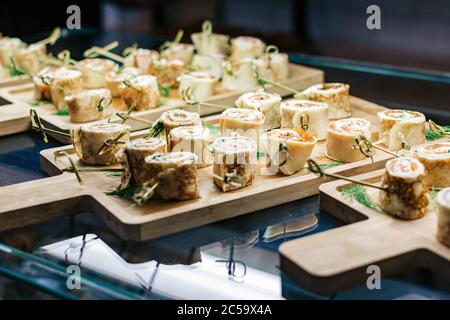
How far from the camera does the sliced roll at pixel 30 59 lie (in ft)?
14.9

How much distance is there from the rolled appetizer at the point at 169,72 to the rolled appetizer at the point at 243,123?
0.96m

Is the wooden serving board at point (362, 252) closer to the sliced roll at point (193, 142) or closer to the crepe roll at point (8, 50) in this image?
the sliced roll at point (193, 142)

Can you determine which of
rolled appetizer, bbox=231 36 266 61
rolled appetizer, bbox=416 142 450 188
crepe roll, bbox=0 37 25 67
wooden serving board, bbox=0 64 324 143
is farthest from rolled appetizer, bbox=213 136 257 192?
crepe roll, bbox=0 37 25 67

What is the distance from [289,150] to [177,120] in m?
0.53

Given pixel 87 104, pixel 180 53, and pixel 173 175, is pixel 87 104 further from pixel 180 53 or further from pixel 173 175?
pixel 173 175

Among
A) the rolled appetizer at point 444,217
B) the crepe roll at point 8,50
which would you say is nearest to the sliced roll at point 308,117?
the rolled appetizer at point 444,217

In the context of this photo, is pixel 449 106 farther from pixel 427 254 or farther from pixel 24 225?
pixel 24 225

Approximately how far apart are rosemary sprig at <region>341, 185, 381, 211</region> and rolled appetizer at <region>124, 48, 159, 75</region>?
1.73 metres

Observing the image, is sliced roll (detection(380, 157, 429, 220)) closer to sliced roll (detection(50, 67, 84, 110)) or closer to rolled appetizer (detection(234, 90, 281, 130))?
Result: rolled appetizer (detection(234, 90, 281, 130))

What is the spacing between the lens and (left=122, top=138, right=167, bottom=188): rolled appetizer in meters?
2.85

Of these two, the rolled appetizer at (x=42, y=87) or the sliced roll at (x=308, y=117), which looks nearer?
the sliced roll at (x=308, y=117)

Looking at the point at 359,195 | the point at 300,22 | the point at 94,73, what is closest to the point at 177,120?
the point at 359,195

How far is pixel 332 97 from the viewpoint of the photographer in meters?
3.64

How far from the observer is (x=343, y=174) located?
3.04 m
